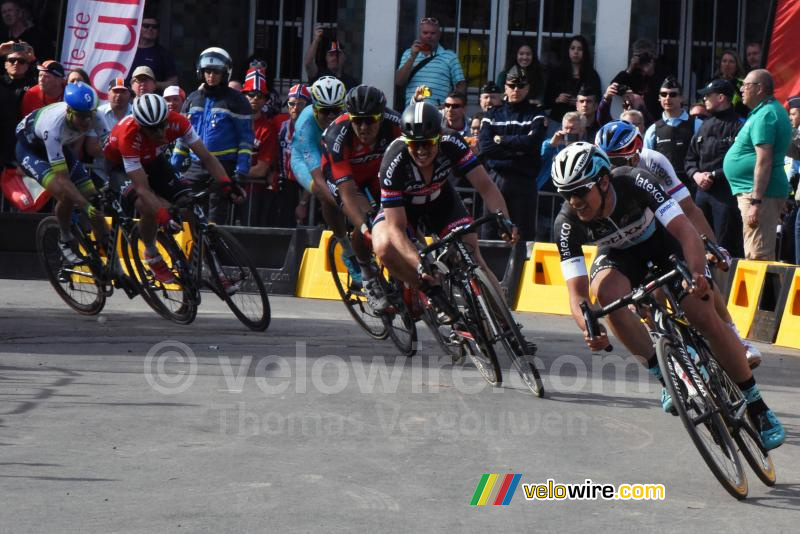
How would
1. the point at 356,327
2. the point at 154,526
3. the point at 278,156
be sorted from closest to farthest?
the point at 154,526 → the point at 356,327 → the point at 278,156

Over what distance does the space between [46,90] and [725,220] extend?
720cm

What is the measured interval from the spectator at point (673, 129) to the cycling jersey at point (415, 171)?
497 centimetres

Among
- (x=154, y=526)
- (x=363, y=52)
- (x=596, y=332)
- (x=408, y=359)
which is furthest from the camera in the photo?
(x=363, y=52)

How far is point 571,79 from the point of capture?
52.7ft

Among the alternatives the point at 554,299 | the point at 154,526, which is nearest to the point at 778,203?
Result: the point at 554,299

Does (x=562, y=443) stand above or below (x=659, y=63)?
below

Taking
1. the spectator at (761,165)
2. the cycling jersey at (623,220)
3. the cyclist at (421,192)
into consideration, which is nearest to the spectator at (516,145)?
the spectator at (761,165)

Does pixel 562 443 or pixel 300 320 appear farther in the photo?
pixel 300 320

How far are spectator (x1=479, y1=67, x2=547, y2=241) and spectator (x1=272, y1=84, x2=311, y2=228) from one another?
2307 millimetres

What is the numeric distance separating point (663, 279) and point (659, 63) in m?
Answer: 10.5

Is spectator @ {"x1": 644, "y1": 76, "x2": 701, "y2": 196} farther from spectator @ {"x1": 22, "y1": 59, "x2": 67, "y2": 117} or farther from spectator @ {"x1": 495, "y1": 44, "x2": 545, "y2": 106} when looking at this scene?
spectator @ {"x1": 22, "y1": 59, "x2": 67, "y2": 117}

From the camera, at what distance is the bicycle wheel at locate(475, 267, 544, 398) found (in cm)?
888

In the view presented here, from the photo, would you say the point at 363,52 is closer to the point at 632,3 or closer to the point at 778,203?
the point at 632,3

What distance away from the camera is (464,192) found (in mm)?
16172
